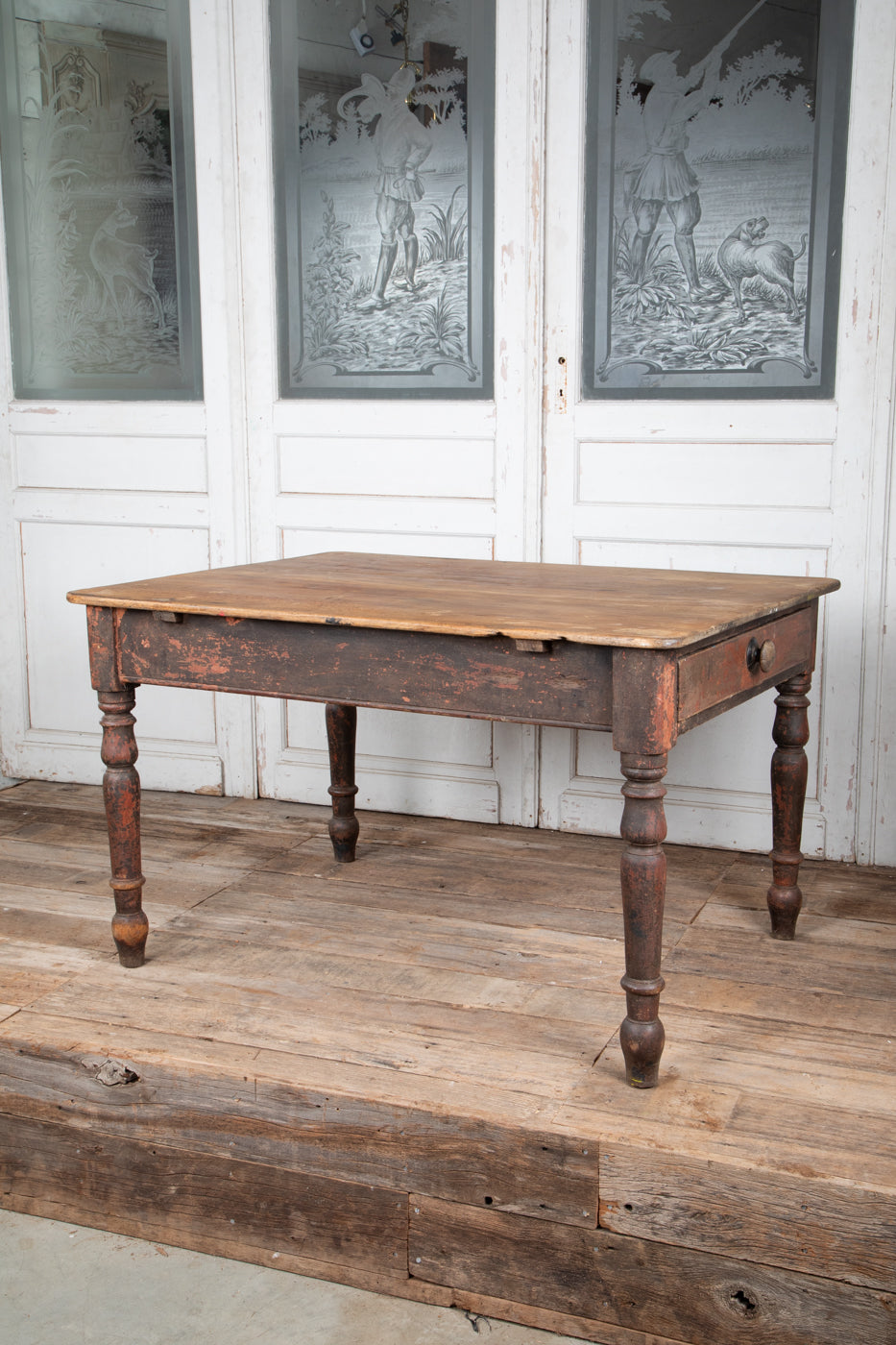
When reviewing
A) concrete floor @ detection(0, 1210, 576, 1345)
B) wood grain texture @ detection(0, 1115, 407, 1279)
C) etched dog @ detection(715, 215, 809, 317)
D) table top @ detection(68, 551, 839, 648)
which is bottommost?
concrete floor @ detection(0, 1210, 576, 1345)

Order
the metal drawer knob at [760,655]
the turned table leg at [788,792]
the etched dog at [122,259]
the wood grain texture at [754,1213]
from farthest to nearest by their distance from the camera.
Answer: the etched dog at [122,259], the turned table leg at [788,792], the metal drawer knob at [760,655], the wood grain texture at [754,1213]

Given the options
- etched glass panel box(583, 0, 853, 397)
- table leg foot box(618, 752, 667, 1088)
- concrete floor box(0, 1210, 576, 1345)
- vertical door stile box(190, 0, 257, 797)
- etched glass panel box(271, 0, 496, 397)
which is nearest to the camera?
concrete floor box(0, 1210, 576, 1345)

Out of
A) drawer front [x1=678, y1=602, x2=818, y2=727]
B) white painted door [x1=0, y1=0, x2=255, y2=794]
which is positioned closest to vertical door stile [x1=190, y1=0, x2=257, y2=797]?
white painted door [x1=0, y1=0, x2=255, y2=794]

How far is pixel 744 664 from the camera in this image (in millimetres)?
2283

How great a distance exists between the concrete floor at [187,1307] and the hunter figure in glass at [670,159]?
236 centimetres

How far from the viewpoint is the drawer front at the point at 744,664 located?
2070 mm

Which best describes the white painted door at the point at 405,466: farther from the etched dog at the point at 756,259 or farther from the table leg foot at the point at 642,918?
the table leg foot at the point at 642,918

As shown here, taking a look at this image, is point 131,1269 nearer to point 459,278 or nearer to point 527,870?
point 527,870

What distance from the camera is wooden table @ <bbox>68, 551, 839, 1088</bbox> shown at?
2057 mm

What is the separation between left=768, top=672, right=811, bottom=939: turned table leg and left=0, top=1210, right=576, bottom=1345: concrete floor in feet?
3.46

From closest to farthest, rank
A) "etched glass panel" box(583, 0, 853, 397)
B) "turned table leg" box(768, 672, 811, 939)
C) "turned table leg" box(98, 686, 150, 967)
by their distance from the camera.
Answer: "turned table leg" box(98, 686, 150, 967) → "turned table leg" box(768, 672, 811, 939) → "etched glass panel" box(583, 0, 853, 397)

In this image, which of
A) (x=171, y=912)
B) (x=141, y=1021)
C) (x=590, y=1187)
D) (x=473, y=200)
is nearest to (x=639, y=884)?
(x=590, y=1187)

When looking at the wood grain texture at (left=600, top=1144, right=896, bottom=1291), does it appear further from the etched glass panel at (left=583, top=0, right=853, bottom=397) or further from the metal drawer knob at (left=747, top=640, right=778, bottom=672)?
the etched glass panel at (left=583, top=0, right=853, bottom=397)

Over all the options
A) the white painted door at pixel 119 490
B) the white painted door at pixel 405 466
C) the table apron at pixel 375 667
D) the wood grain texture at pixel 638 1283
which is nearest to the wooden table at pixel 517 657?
the table apron at pixel 375 667
